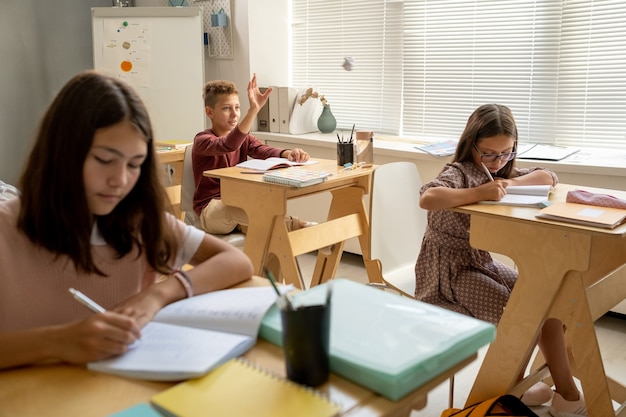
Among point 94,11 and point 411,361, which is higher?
point 94,11

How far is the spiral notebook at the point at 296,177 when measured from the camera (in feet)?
8.00

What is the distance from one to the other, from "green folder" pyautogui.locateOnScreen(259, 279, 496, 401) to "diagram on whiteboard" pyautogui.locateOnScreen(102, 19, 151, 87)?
340 cm

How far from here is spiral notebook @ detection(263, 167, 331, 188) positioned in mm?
2438

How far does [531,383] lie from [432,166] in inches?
61.9

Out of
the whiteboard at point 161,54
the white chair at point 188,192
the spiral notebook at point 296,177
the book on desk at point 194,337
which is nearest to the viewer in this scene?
the book on desk at point 194,337

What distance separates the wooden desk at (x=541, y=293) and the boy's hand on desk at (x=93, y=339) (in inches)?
48.4

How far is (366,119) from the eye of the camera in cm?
420

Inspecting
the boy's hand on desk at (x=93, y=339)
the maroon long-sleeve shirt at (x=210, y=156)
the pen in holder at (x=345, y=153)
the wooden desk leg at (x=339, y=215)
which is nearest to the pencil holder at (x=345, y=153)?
the pen in holder at (x=345, y=153)

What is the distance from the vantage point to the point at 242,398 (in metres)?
0.81

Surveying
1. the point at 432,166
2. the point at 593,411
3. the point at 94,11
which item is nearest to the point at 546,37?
the point at 432,166


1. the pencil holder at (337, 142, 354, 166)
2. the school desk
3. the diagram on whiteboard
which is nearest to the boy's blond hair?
the pencil holder at (337, 142, 354, 166)

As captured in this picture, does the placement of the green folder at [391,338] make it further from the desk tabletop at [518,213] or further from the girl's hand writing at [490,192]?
the girl's hand writing at [490,192]

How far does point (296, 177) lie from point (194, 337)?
1.53 metres

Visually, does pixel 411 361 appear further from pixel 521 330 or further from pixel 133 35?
pixel 133 35
